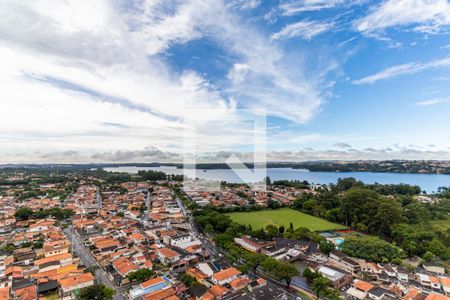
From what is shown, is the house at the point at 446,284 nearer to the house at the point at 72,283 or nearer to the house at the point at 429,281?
the house at the point at 429,281

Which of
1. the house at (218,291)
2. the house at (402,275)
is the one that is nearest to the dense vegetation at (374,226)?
the house at (402,275)

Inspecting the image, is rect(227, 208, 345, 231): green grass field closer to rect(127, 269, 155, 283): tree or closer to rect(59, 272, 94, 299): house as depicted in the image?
rect(127, 269, 155, 283): tree

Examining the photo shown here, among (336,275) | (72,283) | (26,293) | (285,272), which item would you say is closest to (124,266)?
(72,283)

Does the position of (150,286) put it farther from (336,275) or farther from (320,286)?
(336,275)

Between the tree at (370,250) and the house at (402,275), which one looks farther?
the tree at (370,250)

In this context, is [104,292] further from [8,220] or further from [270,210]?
[270,210]
